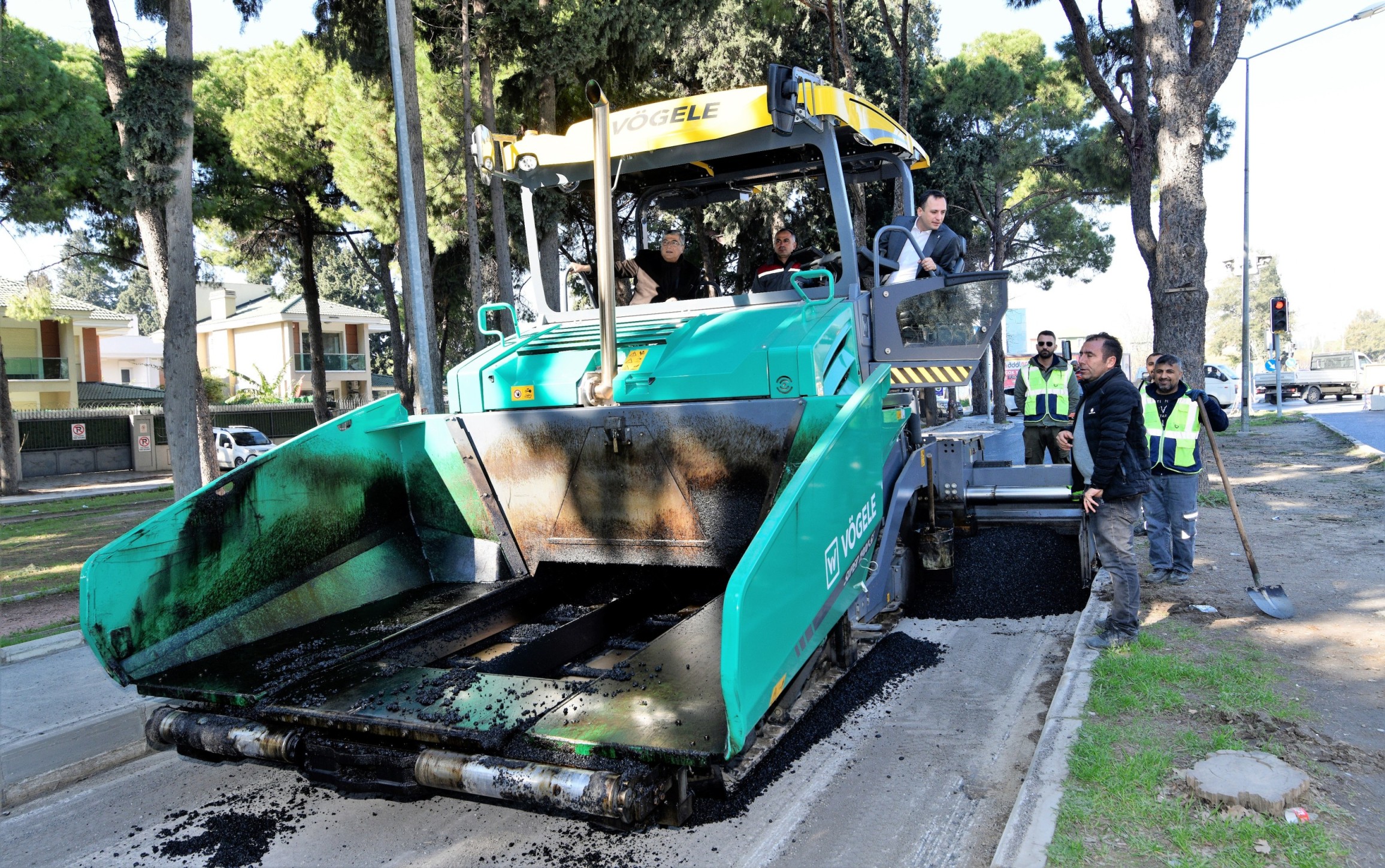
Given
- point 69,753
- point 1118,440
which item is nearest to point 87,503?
point 69,753

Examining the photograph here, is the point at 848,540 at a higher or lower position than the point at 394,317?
lower

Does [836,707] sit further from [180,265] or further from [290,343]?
[290,343]

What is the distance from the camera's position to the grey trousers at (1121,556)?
16.5 ft

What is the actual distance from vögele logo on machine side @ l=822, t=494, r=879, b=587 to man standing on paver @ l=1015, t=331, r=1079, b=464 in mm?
5380

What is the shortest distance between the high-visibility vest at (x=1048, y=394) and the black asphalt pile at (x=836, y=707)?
4.12m

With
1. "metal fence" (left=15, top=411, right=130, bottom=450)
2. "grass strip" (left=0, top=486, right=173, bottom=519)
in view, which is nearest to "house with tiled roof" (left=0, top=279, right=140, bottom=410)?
"metal fence" (left=15, top=411, right=130, bottom=450)

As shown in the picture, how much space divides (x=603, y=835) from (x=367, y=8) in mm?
13120

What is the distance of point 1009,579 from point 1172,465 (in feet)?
5.79

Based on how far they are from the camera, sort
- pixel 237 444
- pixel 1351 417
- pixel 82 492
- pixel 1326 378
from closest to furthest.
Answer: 1. pixel 82 492
2. pixel 237 444
3. pixel 1351 417
4. pixel 1326 378

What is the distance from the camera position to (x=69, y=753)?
14.5 ft

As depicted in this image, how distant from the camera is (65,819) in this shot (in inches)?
152

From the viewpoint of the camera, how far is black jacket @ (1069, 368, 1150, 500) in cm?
502

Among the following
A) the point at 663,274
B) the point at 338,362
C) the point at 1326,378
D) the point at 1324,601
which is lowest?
the point at 1324,601

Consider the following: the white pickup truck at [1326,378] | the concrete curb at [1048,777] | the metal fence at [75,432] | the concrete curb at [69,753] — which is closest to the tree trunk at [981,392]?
the white pickup truck at [1326,378]
